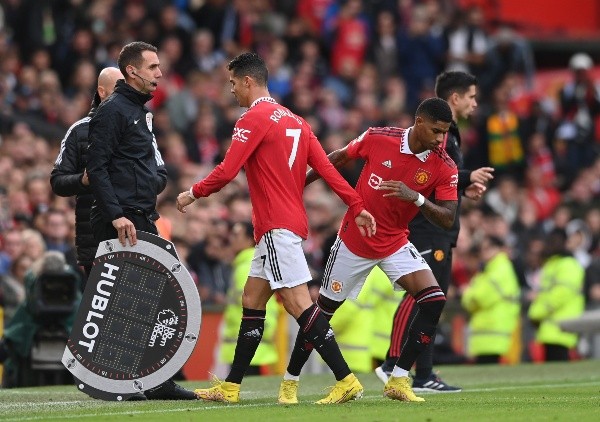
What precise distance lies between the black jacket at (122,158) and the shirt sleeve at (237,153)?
69 centimetres

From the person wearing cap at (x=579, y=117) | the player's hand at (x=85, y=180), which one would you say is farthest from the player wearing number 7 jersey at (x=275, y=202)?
the person wearing cap at (x=579, y=117)

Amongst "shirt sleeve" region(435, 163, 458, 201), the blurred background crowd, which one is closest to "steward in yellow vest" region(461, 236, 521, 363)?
the blurred background crowd

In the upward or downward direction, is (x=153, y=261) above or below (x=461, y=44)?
below

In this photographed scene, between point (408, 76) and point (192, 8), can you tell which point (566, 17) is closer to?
point (408, 76)

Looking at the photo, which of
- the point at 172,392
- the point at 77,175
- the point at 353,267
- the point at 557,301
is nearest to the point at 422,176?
the point at 353,267

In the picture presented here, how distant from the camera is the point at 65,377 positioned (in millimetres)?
14953

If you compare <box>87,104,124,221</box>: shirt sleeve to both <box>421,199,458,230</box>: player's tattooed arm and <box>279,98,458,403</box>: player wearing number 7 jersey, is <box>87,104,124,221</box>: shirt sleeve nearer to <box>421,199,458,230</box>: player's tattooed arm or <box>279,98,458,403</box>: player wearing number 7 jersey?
<box>279,98,458,403</box>: player wearing number 7 jersey

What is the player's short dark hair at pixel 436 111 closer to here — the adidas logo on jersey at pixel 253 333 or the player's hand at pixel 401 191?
the player's hand at pixel 401 191

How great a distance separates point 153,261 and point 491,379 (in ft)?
17.7

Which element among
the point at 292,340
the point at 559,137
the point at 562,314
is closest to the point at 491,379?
the point at 292,340

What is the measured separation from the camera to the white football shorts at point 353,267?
37.3 feet

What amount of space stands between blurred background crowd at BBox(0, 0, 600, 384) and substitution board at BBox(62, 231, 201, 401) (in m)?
5.08

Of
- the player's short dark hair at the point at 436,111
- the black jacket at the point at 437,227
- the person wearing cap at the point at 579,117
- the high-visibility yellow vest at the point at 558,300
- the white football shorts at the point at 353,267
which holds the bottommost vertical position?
the high-visibility yellow vest at the point at 558,300

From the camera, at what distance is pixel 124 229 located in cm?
1082
